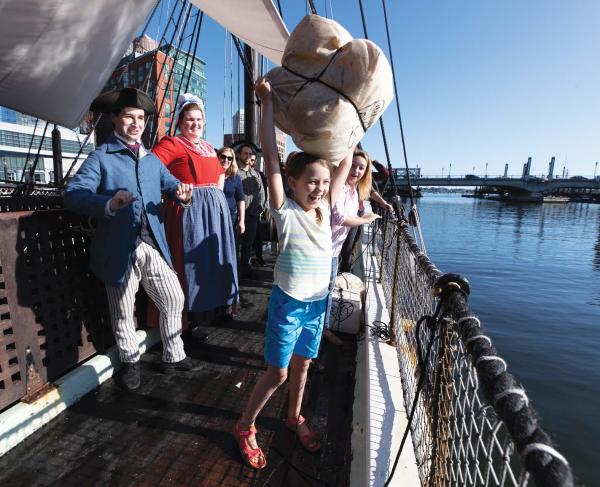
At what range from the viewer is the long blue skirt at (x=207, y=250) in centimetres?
285

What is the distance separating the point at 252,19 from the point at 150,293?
2.66 m

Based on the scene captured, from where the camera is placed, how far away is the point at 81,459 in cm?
189

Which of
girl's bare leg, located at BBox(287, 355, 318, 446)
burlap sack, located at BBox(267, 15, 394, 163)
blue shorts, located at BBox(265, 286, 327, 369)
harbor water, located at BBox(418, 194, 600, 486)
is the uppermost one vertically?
burlap sack, located at BBox(267, 15, 394, 163)

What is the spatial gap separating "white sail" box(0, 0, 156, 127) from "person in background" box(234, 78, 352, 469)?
915mm

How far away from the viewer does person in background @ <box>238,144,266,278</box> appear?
4.80 metres

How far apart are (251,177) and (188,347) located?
252 cm

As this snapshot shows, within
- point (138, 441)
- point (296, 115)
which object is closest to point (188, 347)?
point (138, 441)

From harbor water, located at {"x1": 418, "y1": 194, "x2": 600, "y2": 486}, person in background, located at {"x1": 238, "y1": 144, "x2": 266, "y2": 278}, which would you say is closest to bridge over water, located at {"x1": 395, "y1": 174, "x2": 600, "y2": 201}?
harbor water, located at {"x1": 418, "y1": 194, "x2": 600, "y2": 486}

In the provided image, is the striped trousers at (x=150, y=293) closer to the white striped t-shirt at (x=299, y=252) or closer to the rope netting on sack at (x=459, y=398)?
the white striped t-shirt at (x=299, y=252)

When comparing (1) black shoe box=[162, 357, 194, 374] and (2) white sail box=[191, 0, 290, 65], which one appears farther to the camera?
(2) white sail box=[191, 0, 290, 65]

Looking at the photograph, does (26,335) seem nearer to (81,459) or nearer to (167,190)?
(81,459)

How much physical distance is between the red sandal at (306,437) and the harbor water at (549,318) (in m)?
1.21

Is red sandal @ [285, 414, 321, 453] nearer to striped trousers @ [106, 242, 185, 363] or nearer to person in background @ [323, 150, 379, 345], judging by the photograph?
person in background @ [323, 150, 379, 345]

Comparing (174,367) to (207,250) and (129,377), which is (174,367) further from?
(207,250)
